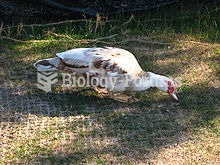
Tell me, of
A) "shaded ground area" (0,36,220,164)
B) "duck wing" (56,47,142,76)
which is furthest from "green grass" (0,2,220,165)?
"duck wing" (56,47,142,76)

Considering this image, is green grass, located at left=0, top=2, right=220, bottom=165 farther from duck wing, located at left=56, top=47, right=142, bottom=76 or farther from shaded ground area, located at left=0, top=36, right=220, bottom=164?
duck wing, located at left=56, top=47, right=142, bottom=76

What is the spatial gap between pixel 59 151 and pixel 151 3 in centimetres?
260

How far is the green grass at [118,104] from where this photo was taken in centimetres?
356

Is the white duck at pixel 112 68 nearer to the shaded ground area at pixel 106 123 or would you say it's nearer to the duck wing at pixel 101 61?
the duck wing at pixel 101 61

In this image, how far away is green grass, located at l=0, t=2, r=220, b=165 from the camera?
3559mm

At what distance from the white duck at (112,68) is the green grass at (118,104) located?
0.16m

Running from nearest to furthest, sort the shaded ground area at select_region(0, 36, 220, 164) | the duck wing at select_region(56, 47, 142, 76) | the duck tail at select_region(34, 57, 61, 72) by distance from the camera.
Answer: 1. the shaded ground area at select_region(0, 36, 220, 164)
2. the duck wing at select_region(56, 47, 142, 76)
3. the duck tail at select_region(34, 57, 61, 72)

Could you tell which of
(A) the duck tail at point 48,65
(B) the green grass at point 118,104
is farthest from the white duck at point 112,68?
(B) the green grass at point 118,104

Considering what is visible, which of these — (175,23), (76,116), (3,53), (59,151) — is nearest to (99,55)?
(76,116)

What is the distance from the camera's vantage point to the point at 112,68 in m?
3.93

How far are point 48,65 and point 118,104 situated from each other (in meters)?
0.65

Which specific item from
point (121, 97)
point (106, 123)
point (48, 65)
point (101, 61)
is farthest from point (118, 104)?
point (48, 65)

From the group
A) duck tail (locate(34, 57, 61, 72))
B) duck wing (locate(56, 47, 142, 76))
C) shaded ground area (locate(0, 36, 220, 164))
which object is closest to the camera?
shaded ground area (locate(0, 36, 220, 164))

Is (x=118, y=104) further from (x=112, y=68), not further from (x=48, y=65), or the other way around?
(x=48, y=65)
